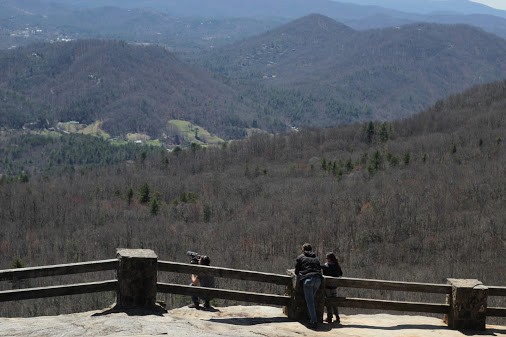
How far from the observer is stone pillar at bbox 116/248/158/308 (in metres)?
17.5

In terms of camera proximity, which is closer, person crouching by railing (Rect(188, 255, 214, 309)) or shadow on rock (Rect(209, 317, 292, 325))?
shadow on rock (Rect(209, 317, 292, 325))

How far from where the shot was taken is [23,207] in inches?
5241

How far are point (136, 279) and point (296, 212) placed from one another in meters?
101

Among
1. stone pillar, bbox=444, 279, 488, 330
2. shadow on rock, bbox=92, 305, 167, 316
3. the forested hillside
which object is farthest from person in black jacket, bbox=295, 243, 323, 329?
the forested hillside

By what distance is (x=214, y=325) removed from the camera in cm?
1727

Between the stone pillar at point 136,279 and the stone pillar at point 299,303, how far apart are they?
3.33m

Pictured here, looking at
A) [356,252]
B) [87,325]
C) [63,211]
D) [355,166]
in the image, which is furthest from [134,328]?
[355,166]

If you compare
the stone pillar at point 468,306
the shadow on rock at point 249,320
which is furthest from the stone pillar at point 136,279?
the stone pillar at point 468,306

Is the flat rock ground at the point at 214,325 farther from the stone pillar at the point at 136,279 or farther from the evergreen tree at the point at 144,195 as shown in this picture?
the evergreen tree at the point at 144,195

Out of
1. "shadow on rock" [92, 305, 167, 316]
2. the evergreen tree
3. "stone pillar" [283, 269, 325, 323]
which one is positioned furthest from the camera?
the evergreen tree

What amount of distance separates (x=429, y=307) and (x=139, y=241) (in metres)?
92.0

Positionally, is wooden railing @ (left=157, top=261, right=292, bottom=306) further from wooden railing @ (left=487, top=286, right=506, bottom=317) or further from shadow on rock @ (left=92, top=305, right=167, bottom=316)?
wooden railing @ (left=487, top=286, right=506, bottom=317)

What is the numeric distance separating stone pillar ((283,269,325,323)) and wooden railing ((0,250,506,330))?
2 centimetres

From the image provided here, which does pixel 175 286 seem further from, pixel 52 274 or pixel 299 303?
pixel 299 303
